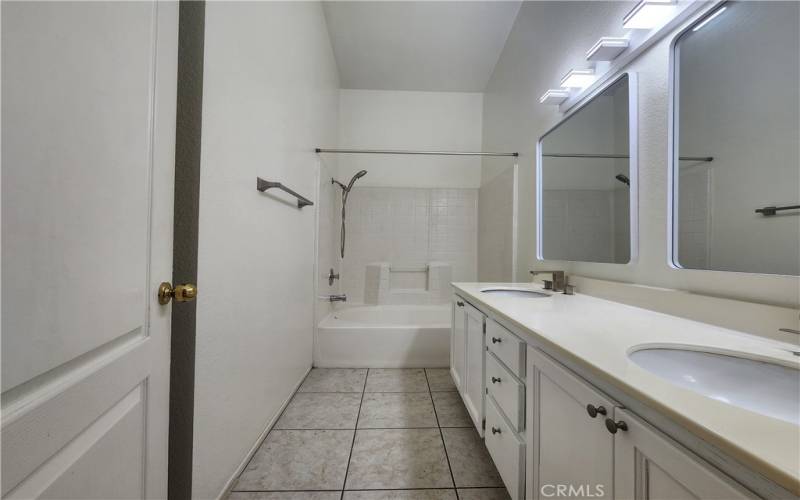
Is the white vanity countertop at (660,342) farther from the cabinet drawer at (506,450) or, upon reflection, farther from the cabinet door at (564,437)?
the cabinet drawer at (506,450)

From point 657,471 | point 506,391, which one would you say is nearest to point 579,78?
point 506,391

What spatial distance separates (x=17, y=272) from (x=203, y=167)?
622 mm

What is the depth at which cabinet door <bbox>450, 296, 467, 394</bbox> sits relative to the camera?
1.63 m

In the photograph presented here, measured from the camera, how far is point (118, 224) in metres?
0.56

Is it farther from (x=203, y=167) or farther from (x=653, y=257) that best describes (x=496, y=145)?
(x=203, y=167)


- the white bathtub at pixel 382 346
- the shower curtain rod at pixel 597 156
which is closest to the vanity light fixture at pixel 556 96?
the shower curtain rod at pixel 597 156

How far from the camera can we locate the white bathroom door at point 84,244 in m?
0.39

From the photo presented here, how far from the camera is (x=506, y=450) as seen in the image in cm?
101

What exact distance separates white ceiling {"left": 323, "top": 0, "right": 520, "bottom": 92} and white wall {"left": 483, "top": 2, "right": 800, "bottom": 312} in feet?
0.68

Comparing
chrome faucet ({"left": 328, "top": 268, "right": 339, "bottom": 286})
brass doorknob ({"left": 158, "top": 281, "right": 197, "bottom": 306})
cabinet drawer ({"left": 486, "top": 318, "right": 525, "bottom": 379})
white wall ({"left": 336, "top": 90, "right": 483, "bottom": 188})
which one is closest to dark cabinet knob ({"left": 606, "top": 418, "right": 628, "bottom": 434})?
cabinet drawer ({"left": 486, "top": 318, "right": 525, "bottom": 379})

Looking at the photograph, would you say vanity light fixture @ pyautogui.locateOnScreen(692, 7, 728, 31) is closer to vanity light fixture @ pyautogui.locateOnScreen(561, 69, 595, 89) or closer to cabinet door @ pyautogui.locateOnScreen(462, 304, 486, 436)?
vanity light fixture @ pyautogui.locateOnScreen(561, 69, 595, 89)

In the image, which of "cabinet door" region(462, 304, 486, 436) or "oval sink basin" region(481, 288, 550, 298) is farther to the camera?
"oval sink basin" region(481, 288, 550, 298)

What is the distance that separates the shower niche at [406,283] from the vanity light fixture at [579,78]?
2.05 m

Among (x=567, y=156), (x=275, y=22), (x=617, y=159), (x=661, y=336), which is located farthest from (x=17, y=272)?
(x=567, y=156)
